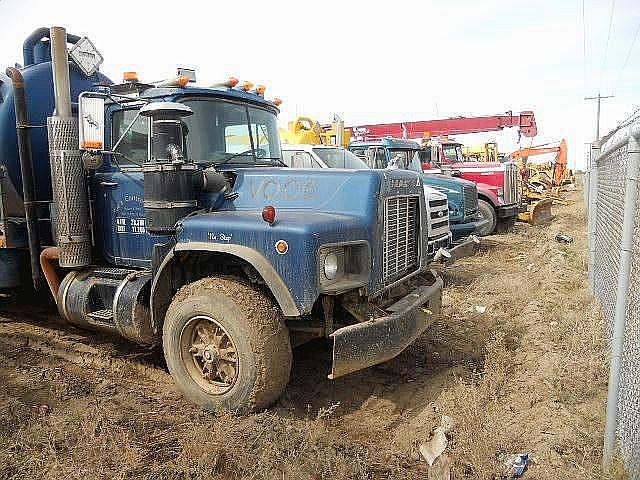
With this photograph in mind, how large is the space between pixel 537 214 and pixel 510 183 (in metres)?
2.20

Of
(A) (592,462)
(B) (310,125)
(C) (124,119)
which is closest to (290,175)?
(C) (124,119)

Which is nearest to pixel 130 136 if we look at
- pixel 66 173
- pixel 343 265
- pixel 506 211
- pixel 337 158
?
pixel 66 173

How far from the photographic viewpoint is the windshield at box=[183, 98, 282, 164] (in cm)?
476

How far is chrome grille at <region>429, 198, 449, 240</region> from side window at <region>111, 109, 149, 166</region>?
358cm

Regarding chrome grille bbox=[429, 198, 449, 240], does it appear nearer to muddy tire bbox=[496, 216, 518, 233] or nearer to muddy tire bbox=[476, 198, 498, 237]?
muddy tire bbox=[476, 198, 498, 237]

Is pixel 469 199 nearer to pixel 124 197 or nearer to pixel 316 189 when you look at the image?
pixel 316 189

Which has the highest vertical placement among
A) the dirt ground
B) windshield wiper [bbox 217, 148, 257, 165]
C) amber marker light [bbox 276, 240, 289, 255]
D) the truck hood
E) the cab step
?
windshield wiper [bbox 217, 148, 257, 165]

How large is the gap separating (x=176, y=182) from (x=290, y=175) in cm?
91

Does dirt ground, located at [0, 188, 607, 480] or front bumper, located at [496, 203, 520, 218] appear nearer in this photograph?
dirt ground, located at [0, 188, 607, 480]

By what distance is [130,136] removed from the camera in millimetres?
4922

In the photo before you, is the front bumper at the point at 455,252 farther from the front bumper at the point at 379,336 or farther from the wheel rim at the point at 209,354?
the wheel rim at the point at 209,354

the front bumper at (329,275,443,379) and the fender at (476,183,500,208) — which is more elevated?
the fender at (476,183,500,208)

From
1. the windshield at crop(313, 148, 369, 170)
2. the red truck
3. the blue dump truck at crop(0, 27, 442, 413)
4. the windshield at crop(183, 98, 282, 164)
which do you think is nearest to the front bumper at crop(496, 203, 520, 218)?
the red truck

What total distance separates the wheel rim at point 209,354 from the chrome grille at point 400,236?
138 cm
